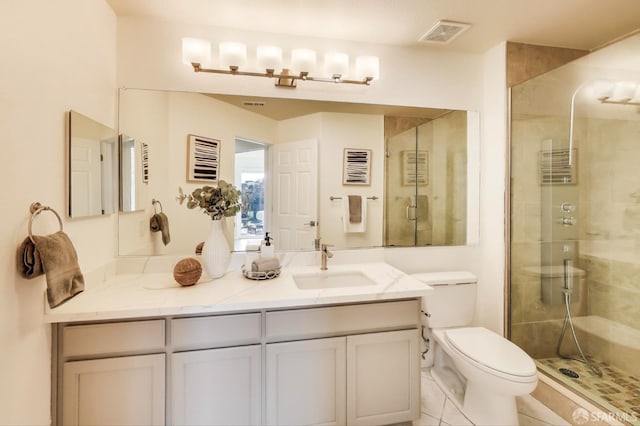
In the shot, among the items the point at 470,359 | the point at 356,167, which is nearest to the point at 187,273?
the point at 356,167

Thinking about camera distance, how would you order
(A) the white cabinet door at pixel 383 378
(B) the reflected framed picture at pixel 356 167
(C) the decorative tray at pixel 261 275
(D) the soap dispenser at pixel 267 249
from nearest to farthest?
(A) the white cabinet door at pixel 383 378, (C) the decorative tray at pixel 261 275, (D) the soap dispenser at pixel 267 249, (B) the reflected framed picture at pixel 356 167

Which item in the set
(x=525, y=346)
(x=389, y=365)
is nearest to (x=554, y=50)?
(x=525, y=346)

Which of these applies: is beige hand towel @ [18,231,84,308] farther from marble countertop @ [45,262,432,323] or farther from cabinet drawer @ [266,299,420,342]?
cabinet drawer @ [266,299,420,342]

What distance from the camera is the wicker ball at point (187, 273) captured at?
1.55 meters

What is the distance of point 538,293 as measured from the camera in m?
2.25

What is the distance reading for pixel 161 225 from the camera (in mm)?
1866

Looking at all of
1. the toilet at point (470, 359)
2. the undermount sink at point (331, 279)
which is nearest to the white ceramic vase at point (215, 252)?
the undermount sink at point (331, 279)

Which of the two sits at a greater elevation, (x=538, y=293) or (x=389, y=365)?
(x=538, y=293)

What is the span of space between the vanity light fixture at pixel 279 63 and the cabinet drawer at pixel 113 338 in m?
1.42

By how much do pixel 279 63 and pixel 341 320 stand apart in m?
1.53

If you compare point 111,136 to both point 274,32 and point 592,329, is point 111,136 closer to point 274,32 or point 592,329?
point 274,32

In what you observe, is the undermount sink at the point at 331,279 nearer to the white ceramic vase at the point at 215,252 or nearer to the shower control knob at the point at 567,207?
the white ceramic vase at the point at 215,252

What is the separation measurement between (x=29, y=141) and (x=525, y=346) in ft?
9.81

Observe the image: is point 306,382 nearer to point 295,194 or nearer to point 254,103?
point 295,194
